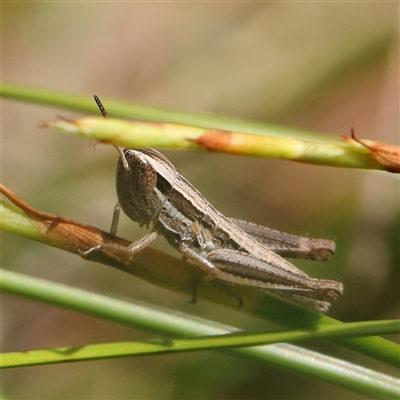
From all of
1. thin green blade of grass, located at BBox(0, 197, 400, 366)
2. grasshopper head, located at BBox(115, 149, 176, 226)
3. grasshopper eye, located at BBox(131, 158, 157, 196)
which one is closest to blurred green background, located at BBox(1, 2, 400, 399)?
grasshopper head, located at BBox(115, 149, 176, 226)

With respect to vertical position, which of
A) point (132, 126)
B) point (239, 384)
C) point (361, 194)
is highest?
point (361, 194)

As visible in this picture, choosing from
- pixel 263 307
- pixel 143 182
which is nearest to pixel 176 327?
pixel 263 307

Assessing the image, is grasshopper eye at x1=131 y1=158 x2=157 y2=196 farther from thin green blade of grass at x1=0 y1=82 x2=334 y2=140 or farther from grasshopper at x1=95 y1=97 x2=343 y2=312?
thin green blade of grass at x1=0 y1=82 x2=334 y2=140

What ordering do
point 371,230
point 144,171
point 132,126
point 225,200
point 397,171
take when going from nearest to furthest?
point 132,126 → point 397,171 → point 144,171 → point 371,230 → point 225,200

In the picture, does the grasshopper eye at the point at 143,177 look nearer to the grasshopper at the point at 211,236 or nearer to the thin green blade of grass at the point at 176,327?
the grasshopper at the point at 211,236

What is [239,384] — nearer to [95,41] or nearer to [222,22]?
[222,22]

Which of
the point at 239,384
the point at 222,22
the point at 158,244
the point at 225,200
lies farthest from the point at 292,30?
the point at 239,384

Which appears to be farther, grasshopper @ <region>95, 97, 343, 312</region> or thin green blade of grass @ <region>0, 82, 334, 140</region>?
grasshopper @ <region>95, 97, 343, 312</region>

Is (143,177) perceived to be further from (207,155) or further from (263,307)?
(207,155)
